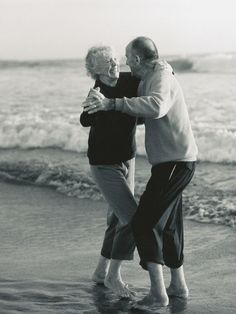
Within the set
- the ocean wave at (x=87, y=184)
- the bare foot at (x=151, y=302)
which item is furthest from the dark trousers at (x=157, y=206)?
the ocean wave at (x=87, y=184)

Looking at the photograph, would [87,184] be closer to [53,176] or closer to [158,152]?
[53,176]

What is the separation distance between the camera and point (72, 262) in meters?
4.41

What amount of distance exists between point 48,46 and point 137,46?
6.21m

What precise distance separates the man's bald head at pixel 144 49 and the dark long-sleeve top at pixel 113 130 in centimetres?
24

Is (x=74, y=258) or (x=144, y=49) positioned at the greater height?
(x=144, y=49)

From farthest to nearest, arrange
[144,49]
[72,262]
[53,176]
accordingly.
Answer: [53,176] < [72,262] < [144,49]

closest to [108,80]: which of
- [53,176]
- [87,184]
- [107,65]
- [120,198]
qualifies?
[107,65]

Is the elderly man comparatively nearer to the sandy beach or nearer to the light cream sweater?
the light cream sweater

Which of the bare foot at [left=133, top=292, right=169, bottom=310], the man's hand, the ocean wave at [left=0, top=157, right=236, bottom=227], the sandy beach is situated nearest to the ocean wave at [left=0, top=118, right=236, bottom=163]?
the ocean wave at [left=0, top=157, right=236, bottom=227]

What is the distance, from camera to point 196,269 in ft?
13.9

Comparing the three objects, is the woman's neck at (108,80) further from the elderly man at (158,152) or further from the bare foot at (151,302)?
the bare foot at (151,302)

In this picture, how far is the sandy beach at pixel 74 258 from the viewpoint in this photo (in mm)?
3561

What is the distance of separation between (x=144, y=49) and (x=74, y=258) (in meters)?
1.60

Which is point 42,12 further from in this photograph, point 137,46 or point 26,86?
point 137,46
